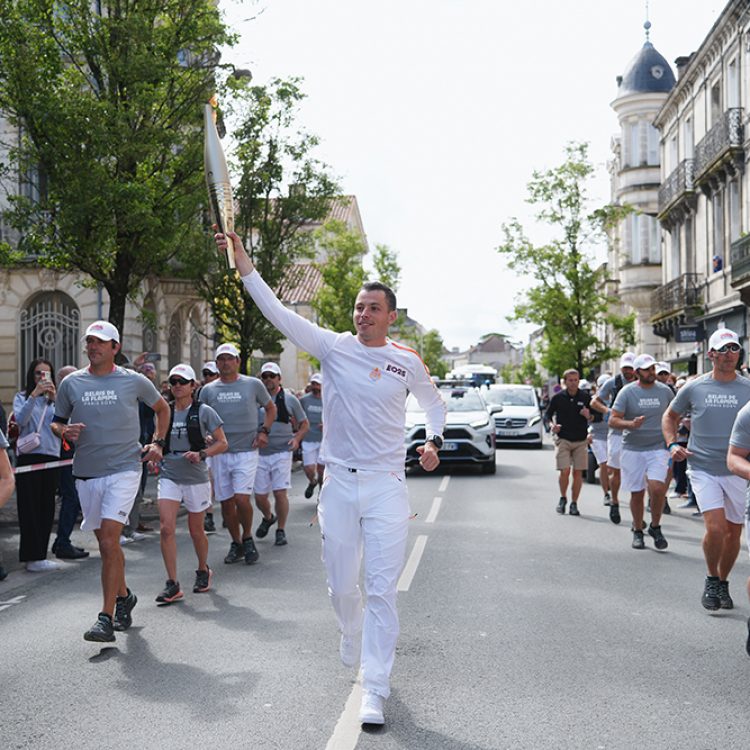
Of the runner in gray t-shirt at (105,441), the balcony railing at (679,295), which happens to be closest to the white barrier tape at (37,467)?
the runner in gray t-shirt at (105,441)

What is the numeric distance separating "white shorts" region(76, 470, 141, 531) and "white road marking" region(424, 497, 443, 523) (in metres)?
6.70

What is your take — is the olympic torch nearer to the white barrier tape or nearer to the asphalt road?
the asphalt road

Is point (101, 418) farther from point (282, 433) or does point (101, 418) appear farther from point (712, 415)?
point (282, 433)

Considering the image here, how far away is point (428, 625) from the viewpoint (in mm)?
7051

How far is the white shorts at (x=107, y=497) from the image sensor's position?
6.88 meters

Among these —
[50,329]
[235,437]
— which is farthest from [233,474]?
[50,329]

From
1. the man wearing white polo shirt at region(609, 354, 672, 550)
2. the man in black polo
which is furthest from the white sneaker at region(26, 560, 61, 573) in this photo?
the man in black polo

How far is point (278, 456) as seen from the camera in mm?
11906

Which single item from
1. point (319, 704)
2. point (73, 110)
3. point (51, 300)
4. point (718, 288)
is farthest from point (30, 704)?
point (718, 288)

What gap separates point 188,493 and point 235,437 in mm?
1455

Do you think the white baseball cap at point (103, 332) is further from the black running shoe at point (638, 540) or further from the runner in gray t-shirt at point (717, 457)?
the black running shoe at point (638, 540)

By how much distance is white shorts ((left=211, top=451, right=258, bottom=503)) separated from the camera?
32.4ft

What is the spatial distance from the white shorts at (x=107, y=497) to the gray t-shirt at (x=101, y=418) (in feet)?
0.18

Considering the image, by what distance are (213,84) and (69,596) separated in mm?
11256
